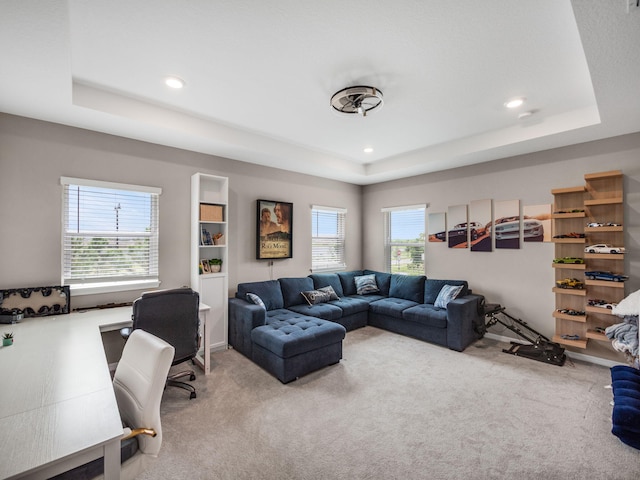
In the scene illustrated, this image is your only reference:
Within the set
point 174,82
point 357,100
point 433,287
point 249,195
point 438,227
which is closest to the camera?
point 174,82

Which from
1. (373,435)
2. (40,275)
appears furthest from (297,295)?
(40,275)

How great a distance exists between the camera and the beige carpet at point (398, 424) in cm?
191

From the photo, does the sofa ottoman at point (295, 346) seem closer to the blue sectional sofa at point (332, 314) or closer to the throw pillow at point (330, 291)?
the blue sectional sofa at point (332, 314)

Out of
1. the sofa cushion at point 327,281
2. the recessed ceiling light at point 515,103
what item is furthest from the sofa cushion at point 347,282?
the recessed ceiling light at point 515,103

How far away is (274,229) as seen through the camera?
4734mm

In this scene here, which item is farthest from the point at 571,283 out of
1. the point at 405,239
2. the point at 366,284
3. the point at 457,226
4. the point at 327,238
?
the point at 327,238

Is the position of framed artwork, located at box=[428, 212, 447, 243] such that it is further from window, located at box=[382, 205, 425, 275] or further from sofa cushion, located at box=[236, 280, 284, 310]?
sofa cushion, located at box=[236, 280, 284, 310]

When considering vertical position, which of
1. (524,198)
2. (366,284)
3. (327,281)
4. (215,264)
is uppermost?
(524,198)

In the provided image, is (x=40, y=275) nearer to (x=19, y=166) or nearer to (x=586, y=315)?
(x=19, y=166)

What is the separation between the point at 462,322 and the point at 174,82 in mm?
4225

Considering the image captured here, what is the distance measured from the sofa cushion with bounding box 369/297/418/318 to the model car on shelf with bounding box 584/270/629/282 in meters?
2.17

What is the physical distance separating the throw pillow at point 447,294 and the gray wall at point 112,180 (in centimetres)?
228

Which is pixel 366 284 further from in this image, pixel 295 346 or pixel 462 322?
pixel 295 346

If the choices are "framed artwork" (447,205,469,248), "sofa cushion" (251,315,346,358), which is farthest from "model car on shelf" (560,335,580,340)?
"sofa cushion" (251,315,346,358)
